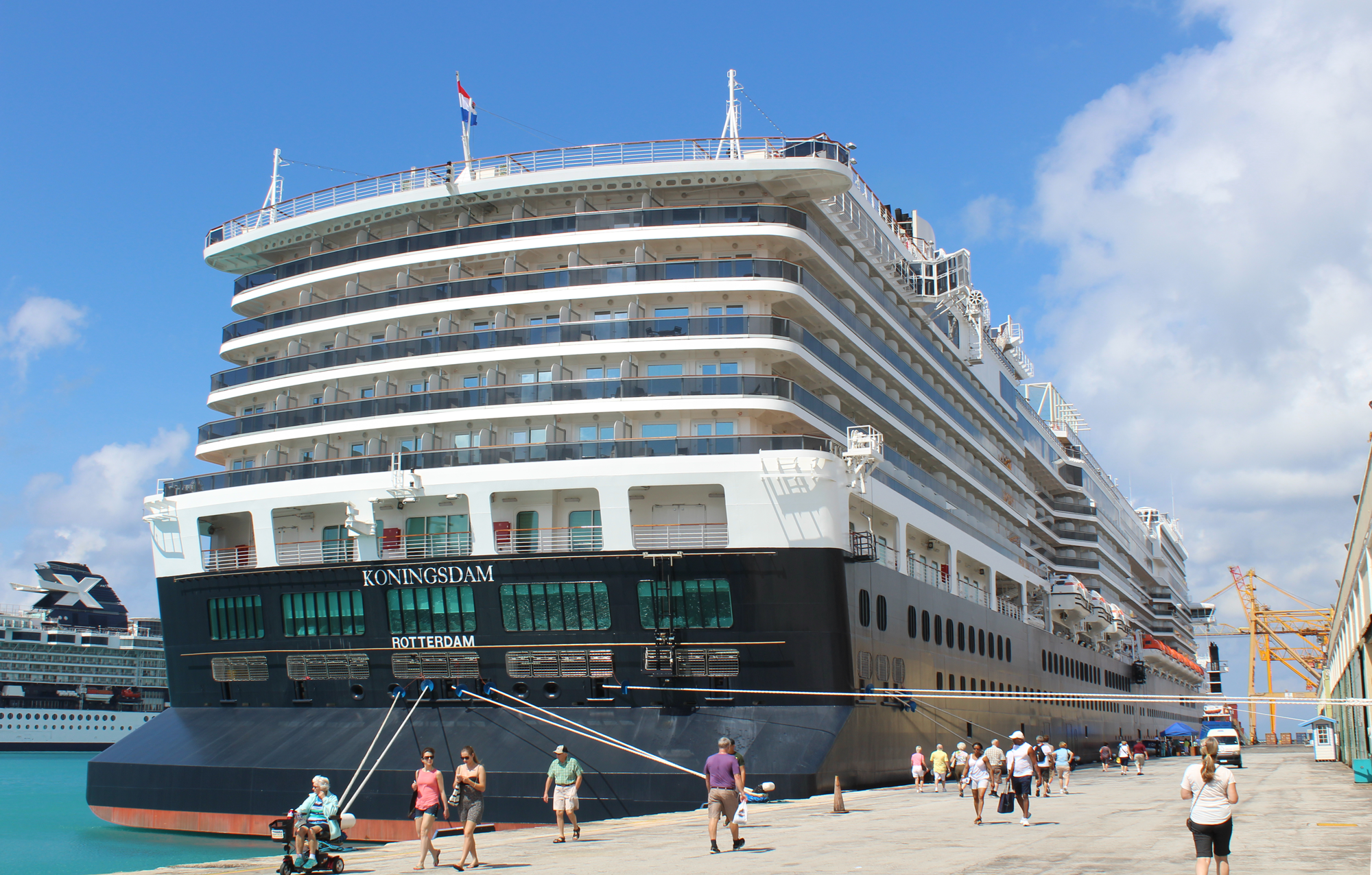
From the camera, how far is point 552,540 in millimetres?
26359

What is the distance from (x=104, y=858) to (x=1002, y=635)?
1124 inches

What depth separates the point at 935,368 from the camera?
1609 inches

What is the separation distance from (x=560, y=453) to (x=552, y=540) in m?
2.08

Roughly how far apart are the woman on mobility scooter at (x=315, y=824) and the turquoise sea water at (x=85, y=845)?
22.5 feet

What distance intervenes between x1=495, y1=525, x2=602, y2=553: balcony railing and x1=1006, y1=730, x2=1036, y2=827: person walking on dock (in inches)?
407

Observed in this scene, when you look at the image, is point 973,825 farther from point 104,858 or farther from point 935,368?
point 935,368

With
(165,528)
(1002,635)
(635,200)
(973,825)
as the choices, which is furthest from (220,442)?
(1002,635)

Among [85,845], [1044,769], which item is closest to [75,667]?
[85,845]

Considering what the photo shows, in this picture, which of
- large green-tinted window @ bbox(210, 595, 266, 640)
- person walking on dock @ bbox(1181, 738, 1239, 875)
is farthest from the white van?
person walking on dock @ bbox(1181, 738, 1239, 875)

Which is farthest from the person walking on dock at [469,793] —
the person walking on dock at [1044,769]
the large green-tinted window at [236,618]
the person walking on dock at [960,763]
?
the person walking on dock at [1044,769]

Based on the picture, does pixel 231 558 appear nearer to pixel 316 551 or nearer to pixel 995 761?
pixel 316 551

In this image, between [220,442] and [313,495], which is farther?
[220,442]

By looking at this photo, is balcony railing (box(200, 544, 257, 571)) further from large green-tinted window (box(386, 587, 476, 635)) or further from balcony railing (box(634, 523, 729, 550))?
balcony railing (box(634, 523, 729, 550))

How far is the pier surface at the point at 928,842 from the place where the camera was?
44.9 ft
